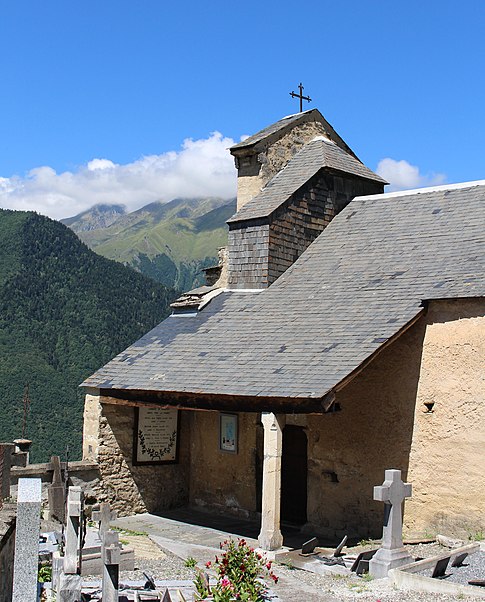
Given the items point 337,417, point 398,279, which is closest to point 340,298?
point 398,279

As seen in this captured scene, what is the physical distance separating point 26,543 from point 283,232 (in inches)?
437

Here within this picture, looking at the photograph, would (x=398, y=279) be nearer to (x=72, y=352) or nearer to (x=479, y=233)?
(x=479, y=233)

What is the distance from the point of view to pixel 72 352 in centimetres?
4709

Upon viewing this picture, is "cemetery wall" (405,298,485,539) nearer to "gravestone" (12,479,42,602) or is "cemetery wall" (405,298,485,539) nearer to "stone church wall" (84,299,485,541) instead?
"stone church wall" (84,299,485,541)

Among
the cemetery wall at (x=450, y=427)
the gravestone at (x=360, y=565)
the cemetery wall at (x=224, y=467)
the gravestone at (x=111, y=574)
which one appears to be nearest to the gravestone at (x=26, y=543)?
the gravestone at (x=111, y=574)

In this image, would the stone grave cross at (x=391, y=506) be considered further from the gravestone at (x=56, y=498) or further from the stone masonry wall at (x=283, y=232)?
the stone masonry wall at (x=283, y=232)

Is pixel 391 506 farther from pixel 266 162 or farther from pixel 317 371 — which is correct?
pixel 266 162

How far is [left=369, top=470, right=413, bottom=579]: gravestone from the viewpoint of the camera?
33.2 ft

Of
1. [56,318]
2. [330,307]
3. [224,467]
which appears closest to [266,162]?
[330,307]

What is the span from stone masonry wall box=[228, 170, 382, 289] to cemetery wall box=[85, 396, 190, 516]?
12.2 feet

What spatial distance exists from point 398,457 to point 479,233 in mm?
4119

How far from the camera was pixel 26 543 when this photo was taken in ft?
20.6

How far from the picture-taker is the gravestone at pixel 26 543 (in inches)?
246

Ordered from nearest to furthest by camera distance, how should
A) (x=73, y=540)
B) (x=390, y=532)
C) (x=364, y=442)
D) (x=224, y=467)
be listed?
(x=73, y=540), (x=390, y=532), (x=364, y=442), (x=224, y=467)
